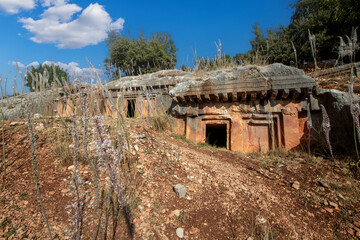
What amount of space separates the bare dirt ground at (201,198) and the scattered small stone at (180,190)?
0.07 m

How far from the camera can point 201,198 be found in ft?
10.3

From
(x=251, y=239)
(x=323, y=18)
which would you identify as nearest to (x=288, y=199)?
(x=251, y=239)

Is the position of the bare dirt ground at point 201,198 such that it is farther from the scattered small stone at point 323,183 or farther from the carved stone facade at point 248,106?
the carved stone facade at point 248,106

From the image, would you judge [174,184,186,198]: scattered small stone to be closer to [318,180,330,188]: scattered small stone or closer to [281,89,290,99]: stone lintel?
[318,180,330,188]: scattered small stone

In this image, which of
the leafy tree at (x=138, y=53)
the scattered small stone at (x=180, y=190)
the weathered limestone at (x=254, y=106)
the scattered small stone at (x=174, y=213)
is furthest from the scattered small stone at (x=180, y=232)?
the leafy tree at (x=138, y=53)

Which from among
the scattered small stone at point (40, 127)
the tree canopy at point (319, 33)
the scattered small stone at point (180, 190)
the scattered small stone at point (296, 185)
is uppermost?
the tree canopy at point (319, 33)

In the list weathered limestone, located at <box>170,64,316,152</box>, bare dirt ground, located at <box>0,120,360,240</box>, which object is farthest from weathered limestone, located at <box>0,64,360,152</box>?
bare dirt ground, located at <box>0,120,360,240</box>

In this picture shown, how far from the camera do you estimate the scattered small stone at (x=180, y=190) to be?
122 inches

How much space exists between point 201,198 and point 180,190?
0.41 m

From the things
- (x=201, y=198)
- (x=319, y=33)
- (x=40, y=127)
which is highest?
(x=319, y=33)

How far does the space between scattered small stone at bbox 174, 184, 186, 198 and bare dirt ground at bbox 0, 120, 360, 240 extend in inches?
2.8

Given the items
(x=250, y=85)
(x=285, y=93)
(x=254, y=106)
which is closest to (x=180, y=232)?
(x=250, y=85)

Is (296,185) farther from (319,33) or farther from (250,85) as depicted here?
(319,33)

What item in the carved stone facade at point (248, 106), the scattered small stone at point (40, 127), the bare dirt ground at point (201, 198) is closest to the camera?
the bare dirt ground at point (201, 198)
